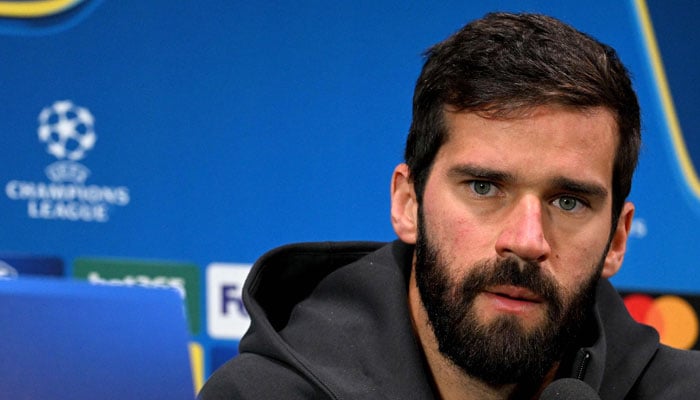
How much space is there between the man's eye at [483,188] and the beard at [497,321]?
3.8 inches

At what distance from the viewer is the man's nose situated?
4.23ft

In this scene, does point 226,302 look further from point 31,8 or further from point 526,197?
point 526,197

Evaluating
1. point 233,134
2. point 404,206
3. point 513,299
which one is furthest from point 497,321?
point 233,134

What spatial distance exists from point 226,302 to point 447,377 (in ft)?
4.18

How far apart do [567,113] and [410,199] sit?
→ 284mm

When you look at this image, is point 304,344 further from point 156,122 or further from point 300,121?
point 156,122

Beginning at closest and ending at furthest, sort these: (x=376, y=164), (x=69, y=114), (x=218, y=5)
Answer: (x=376, y=164) < (x=218, y=5) < (x=69, y=114)

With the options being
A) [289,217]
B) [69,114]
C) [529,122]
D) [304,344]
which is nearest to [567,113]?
[529,122]

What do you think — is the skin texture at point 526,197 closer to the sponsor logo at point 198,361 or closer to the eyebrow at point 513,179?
the eyebrow at point 513,179

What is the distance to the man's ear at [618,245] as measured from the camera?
1.50 metres

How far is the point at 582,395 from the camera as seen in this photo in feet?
3.77

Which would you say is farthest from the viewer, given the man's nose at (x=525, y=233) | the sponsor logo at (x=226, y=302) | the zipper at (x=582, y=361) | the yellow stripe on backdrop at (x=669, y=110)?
the sponsor logo at (x=226, y=302)

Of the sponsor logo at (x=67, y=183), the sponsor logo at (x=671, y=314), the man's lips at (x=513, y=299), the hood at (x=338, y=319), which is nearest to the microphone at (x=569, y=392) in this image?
the man's lips at (x=513, y=299)

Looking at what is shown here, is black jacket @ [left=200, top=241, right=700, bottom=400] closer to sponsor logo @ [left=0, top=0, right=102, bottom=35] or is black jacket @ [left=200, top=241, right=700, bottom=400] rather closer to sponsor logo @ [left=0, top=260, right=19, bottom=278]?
sponsor logo @ [left=0, top=260, right=19, bottom=278]
